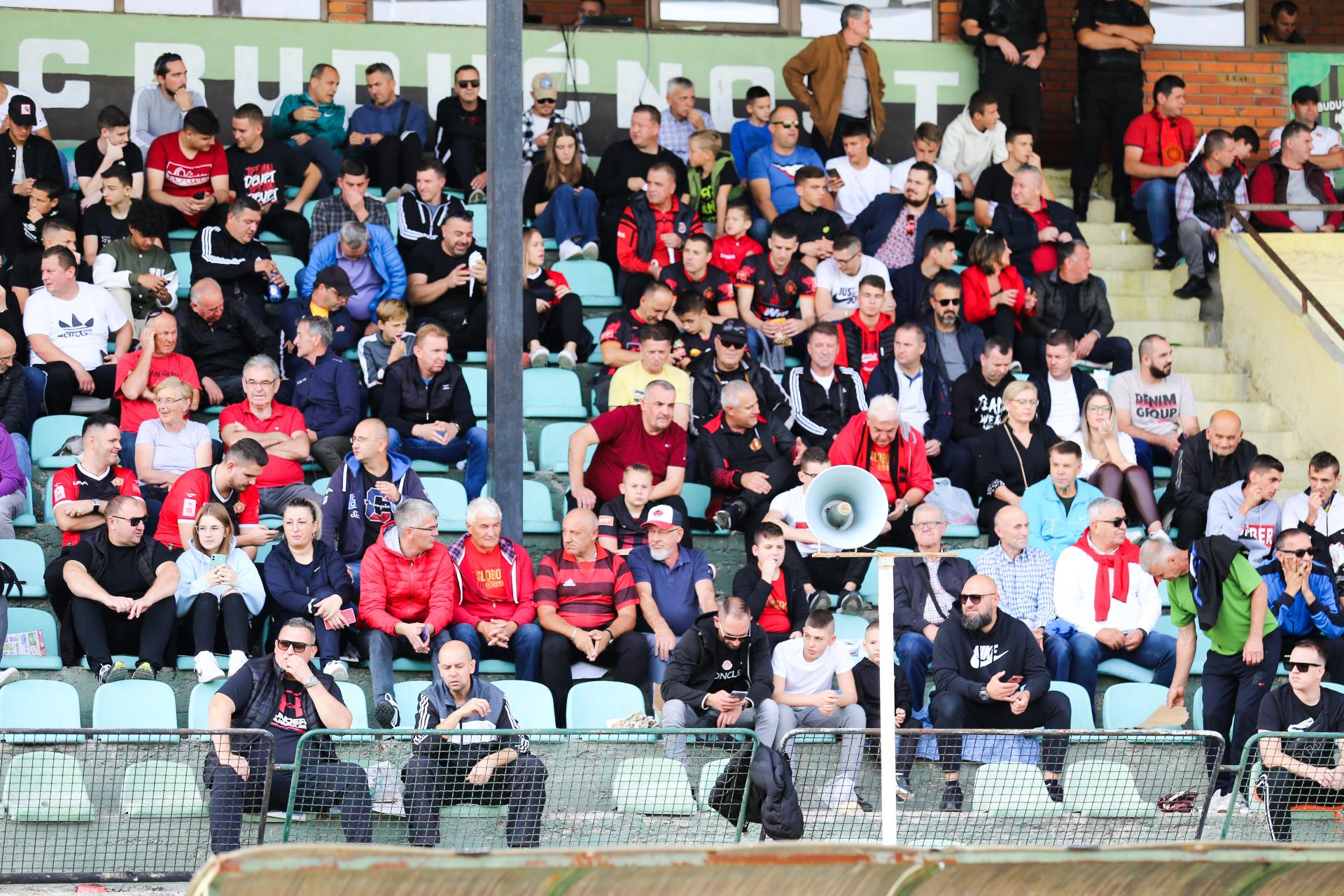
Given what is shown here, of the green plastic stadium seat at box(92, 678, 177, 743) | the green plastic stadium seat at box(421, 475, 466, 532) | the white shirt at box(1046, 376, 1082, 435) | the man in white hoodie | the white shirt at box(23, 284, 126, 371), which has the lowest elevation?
the green plastic stadium seat at box(92, 678, 177, 743)

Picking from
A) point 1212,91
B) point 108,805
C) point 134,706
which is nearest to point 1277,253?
point 1212,91

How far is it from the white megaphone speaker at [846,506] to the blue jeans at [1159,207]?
778cm

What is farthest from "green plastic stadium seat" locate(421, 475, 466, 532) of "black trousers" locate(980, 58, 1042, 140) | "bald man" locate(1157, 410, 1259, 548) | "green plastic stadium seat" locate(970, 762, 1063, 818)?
"black trousers" locate(980, 58, 1042, 140)

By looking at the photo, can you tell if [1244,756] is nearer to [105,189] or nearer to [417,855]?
[417,855]

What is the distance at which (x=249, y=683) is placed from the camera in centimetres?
811

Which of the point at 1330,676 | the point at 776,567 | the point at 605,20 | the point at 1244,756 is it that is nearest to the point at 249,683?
the point at 776,567

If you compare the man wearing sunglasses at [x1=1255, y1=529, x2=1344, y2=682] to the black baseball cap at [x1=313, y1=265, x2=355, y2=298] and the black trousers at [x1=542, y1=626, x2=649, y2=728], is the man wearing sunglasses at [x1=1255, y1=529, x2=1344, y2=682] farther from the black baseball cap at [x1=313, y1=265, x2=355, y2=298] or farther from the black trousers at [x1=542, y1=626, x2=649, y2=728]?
the black baseball cap at [x1=313, y1=265, x2=355, y2=298]

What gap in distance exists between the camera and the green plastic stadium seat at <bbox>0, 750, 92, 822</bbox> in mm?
7086

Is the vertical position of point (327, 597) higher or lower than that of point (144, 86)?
lower

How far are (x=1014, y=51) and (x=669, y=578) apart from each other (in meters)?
6.17

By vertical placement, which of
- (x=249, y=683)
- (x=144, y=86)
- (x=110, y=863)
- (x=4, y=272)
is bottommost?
(x=110, y=863)

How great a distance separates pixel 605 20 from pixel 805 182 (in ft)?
9.21

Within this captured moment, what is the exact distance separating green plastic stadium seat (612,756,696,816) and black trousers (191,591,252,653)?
236 centimetres

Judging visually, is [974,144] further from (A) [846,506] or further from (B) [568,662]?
(A) [846,506]
